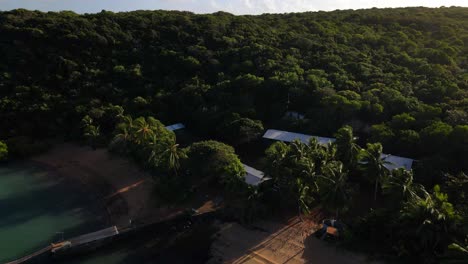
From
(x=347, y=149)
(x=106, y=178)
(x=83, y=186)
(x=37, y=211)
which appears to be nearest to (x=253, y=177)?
(x=347, y=149)

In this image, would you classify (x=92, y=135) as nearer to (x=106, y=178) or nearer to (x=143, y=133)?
(x=106, y=178)

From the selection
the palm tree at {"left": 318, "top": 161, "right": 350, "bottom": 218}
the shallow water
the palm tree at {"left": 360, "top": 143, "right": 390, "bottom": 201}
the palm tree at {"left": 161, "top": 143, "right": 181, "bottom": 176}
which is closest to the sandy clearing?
the shallow water

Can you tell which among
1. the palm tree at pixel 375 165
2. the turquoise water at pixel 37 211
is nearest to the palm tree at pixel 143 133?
the turquoise water at pixel 37 211

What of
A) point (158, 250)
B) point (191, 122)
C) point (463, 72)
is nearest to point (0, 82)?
point (191, 122)

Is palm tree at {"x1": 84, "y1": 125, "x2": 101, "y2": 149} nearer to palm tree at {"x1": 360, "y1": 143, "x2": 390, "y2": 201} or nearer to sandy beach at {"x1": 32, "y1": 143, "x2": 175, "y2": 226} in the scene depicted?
sandy beach at {"x1": 32, "y1": 143, "x2": 175, "y2": 226}

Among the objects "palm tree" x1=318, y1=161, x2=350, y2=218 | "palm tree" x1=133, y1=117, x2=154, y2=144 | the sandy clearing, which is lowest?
the sandy clearing
